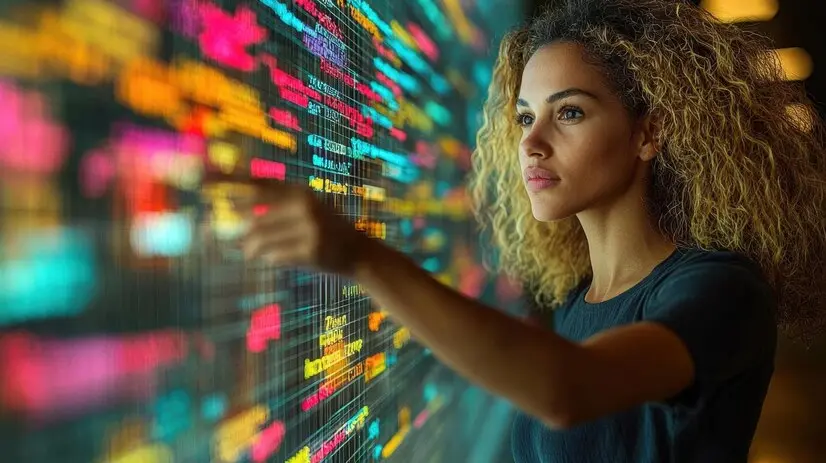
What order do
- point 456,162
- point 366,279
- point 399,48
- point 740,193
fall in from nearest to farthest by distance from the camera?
point 366,279
point 740,193
point 399,48
point 456,162

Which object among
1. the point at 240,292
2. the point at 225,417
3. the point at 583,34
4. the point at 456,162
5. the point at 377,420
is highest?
the point at 583,34

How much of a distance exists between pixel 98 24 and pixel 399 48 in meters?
0.74

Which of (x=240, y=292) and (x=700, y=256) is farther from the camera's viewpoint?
(x=700, y=256)

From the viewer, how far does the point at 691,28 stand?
0.98 meters

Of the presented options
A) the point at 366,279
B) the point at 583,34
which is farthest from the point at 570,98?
the point at 366,279

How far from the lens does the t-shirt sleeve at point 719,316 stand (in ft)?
2.12

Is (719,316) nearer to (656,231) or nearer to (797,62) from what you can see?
(656,231)

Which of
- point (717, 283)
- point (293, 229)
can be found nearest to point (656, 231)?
point (717, 283)

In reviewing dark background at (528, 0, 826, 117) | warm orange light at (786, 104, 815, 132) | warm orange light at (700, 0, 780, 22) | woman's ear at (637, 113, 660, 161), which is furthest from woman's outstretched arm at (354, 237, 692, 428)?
warm orange light at (700, 0, 780, 22)

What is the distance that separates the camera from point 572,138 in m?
0.91

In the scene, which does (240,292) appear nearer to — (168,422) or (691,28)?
(168,422)

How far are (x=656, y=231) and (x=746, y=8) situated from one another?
64.1 inches

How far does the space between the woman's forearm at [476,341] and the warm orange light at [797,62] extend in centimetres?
202

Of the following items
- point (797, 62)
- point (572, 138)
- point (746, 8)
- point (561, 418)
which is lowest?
point (561, 418)
